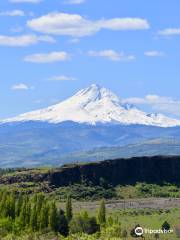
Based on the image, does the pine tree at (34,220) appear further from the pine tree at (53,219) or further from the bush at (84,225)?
the bush at (84,225)

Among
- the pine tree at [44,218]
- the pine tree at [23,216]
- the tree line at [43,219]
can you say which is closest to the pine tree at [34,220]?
the tree line at [43,219]

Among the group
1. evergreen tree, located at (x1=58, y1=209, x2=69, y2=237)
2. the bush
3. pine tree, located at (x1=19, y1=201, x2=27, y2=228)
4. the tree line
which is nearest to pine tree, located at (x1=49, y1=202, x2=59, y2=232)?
the tree line

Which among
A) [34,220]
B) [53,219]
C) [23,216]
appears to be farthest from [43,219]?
[23,216]

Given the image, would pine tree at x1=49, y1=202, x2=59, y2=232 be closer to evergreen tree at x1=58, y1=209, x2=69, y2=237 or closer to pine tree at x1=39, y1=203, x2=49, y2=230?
evergreen tree at x1=58, y1=209, x2=69, y2=237

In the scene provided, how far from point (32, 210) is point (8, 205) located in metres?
8.28

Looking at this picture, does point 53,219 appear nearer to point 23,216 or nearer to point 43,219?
point 43,219

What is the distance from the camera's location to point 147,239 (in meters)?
190

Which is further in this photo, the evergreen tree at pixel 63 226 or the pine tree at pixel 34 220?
the evergreen tree at pixel 63 226

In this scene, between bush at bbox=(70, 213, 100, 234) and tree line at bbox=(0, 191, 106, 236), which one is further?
bush at bbox=(70, 213, 100, 234)

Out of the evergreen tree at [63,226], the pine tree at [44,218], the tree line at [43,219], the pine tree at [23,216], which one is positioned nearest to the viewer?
the pine tree at [23,216]

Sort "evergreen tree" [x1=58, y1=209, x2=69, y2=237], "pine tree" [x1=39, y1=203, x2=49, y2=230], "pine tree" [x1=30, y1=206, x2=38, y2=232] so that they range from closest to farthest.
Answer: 1. "pine tree" [x1=30, y1=206, x2=38, y2=232]
2. "pine tree" [x1=39, y1=203, x2=49, y2=230]
3. "evergreen tree" [x1=58, y1=209, x2=69, y2=237]

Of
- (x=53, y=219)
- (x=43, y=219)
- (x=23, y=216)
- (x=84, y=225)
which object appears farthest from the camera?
(x=23, y=216)

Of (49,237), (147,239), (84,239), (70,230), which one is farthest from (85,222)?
(84,239)

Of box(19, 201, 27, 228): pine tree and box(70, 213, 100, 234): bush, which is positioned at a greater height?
box(19, 201, 27, 228): pine tree
